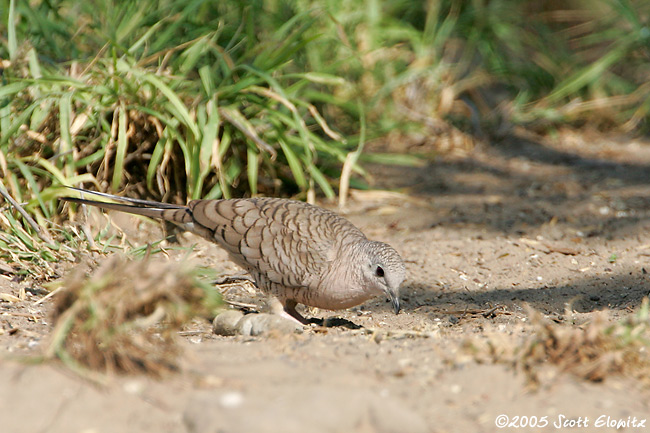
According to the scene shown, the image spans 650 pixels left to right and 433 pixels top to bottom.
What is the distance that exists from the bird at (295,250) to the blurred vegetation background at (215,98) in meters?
0.74

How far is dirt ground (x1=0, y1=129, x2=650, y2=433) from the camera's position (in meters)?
2.33

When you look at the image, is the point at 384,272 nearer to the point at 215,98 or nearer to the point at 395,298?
the point at 395,298

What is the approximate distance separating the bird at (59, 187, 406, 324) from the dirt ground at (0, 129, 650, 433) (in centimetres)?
25

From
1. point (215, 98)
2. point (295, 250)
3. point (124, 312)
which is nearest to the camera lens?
point (124, 312)

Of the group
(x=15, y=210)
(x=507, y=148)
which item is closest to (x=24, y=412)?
(x=15, y=210)

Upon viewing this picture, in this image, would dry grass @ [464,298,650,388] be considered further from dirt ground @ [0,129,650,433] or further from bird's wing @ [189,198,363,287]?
bird's wing @ [189,198,363,287]

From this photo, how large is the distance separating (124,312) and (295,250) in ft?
5.19

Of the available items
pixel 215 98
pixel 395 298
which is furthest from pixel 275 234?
pixel 215 98

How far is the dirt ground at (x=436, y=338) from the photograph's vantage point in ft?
7.65

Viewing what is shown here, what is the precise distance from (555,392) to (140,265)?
150 centimetres

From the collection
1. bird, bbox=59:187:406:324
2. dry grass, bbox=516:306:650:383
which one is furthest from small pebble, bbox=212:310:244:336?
dry grass, bbox=516:306:650:383

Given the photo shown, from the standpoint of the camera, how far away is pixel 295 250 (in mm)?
3900

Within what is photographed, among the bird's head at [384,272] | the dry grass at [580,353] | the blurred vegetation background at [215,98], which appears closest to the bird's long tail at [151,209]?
the blurred vegetation background at [215,98]

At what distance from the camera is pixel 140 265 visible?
8.14ft
